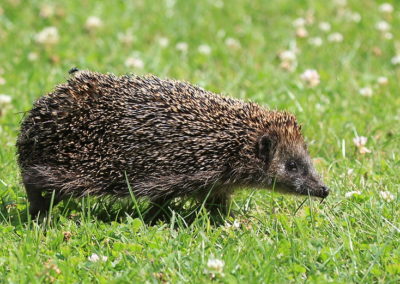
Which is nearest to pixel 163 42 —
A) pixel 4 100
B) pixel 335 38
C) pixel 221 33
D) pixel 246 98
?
pixel 221 33

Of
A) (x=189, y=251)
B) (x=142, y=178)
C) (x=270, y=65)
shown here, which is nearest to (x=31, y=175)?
(x=142, y=178)

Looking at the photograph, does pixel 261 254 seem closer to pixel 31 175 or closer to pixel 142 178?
pixel 142 178

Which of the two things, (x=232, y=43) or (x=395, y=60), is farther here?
(x=232, y=43)

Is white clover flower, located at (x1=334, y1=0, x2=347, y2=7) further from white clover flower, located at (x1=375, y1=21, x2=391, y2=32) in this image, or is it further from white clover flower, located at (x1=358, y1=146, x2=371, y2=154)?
white clover flower, located at (x1=358, y1=146, x2=371, y2=154)

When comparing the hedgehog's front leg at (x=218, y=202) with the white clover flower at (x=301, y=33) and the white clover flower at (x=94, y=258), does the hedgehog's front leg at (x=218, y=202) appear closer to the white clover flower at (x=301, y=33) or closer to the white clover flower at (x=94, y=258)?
the white clover flower at (x=94, y=258)

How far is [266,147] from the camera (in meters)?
6.96

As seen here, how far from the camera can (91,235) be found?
20.2ft

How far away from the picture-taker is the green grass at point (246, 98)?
221 inches

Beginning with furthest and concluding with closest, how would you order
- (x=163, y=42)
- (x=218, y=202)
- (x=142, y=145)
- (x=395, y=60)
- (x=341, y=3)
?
1. (x=341, y=3)
2. (x=163, y=42)
3. (x=395, y=60)
4. (x=218, y=202)
5. (x=142, y=145)

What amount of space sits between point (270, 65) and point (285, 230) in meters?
5.41

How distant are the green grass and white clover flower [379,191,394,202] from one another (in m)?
0.06

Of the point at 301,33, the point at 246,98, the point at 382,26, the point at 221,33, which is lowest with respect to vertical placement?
the point at 246,98

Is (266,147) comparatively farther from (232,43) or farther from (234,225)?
(232,43)

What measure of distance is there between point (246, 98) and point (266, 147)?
3.05 metres
